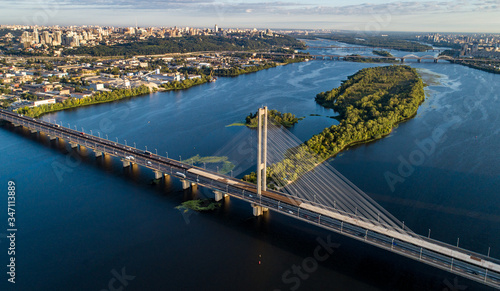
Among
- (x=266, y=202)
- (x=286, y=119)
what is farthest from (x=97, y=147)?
(x=286, y=119)

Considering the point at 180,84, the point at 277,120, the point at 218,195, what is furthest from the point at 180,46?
the point at 218,195

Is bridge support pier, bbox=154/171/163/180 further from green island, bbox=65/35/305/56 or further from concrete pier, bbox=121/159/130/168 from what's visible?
green island, bbox=65/35/305/56

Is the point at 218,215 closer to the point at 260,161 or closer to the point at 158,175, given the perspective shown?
the point at 260,161

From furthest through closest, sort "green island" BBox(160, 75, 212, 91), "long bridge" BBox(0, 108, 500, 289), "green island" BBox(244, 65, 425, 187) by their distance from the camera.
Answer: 1. "green island" BBox(160, 75, 212, 91)
2. "green island" BBox(244, 65, 425, 187)
3. "long bridge" BBox(0, 108, 500, 289)

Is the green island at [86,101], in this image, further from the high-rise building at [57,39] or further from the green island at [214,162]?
the high-rise building at [57,39]

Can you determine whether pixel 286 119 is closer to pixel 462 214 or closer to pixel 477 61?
pixel 462 214

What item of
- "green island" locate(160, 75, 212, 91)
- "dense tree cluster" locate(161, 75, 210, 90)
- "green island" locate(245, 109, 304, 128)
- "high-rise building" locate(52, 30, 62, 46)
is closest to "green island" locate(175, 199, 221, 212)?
"green island" locate(245, 109, 304, 128)
